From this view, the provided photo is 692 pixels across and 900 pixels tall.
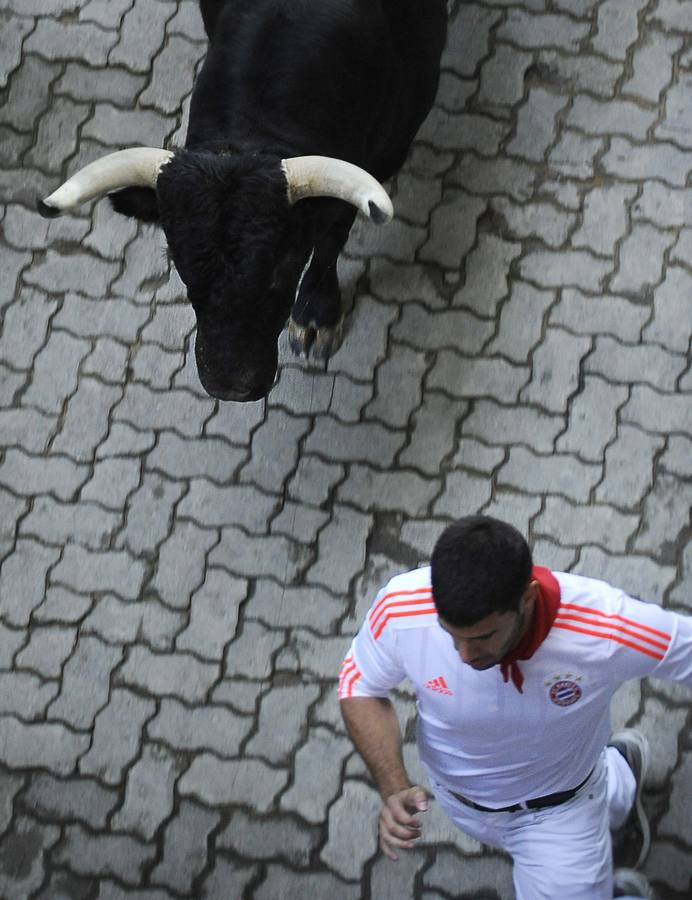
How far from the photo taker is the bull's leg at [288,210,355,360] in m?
5.11

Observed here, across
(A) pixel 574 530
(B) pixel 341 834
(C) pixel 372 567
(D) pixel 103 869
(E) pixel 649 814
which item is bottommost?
(D) pixel 103 869

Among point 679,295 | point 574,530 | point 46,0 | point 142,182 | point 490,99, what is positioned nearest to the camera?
point 142,182

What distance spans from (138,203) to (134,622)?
193 centimetres

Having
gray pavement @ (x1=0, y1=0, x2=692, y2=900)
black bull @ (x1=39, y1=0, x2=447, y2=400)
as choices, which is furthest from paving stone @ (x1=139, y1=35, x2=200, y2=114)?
black bull @ (x1=39, y1=0, x2=447, y2=400)

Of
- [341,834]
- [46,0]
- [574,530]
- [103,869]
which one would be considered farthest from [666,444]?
[46,0]

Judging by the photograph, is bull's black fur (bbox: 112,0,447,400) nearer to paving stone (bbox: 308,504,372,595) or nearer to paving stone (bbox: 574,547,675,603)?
paving stone (bbox: 308,504,372,595)

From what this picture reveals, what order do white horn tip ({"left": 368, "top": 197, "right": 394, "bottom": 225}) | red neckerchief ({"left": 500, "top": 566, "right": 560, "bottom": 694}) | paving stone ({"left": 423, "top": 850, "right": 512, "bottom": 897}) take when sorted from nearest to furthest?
red neckerchief ({"left": 500, "top": 566, "right": 560, "bottom": 694}) → white horn tip ({"left": 368, "top": 197, "right": 394, "bottom": 225}) → paving stone ({"left": 423, "top": 850, "right": 512, "bottom": 897})

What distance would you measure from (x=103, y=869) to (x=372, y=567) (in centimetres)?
174

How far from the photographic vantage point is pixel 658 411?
5.05 m

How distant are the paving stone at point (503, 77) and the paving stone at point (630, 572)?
2515 mm

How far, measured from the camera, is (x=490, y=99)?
5.71 meters

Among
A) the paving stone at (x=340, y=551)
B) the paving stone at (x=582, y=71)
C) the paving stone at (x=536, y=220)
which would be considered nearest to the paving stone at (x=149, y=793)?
the paving stone at (x=340, y=551)

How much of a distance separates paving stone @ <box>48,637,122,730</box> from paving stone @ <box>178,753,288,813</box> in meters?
0.53

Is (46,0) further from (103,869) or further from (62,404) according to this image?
(103,869)
